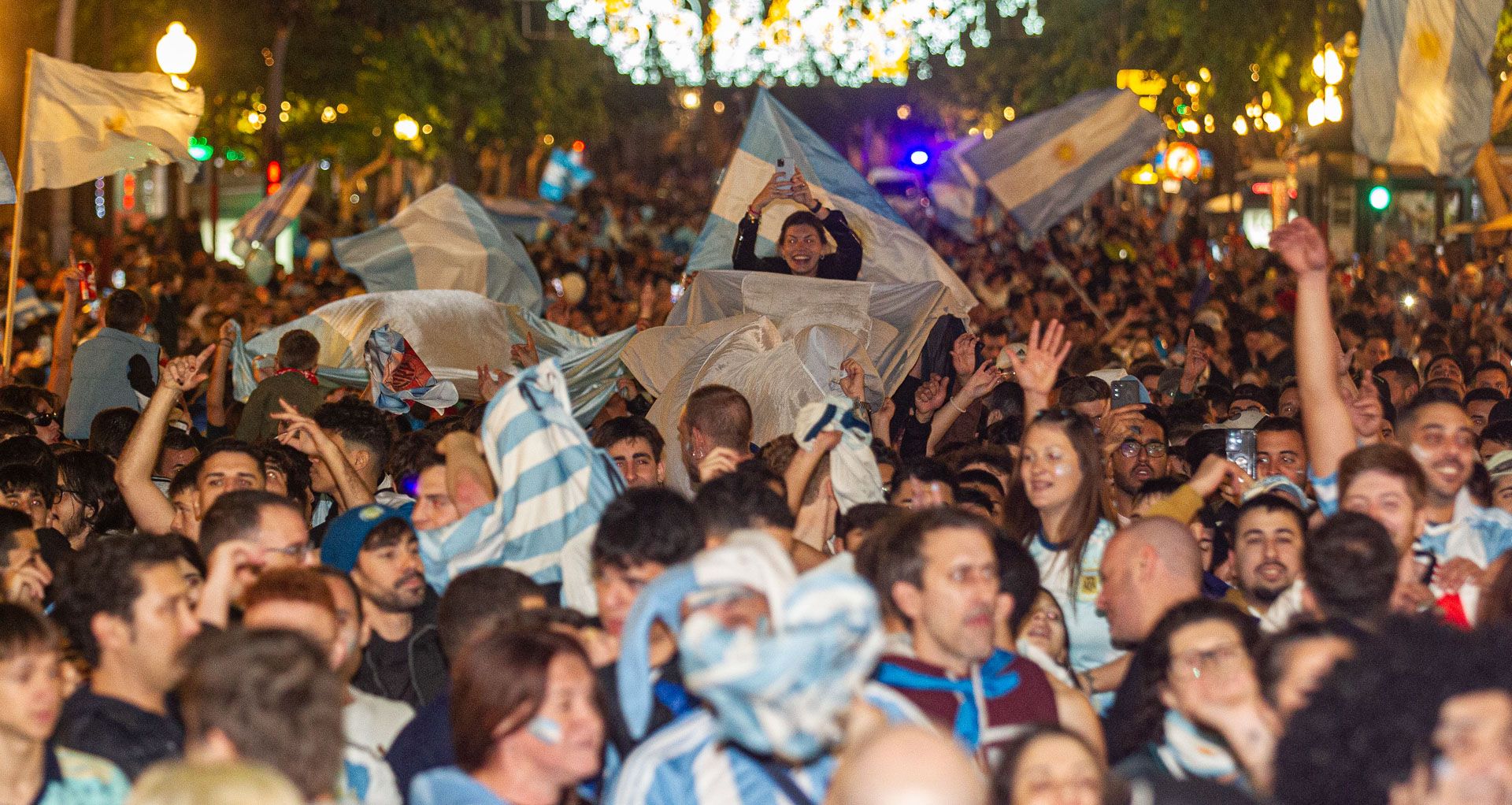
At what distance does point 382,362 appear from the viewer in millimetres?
10172

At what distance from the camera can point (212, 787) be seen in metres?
3.52

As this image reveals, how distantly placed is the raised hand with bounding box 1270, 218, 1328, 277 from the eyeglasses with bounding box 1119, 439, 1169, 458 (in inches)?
109

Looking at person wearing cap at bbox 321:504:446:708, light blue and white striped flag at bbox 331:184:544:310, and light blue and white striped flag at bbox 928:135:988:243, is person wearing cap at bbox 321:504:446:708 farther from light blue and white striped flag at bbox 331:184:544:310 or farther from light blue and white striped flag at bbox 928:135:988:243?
light blue and white striped flag at bbox 928:135:988:243

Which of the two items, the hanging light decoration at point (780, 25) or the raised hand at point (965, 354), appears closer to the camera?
the raised hand at point (965, 354)

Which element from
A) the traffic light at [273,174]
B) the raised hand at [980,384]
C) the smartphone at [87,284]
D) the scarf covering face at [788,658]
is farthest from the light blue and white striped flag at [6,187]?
the traffic light at [273,174]

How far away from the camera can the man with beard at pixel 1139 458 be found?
31.9ft

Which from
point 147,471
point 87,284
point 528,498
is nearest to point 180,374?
point 147,471

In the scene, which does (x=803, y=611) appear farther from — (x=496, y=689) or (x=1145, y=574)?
(x=1145, y=574)

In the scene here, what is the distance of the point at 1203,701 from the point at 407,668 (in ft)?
8.65

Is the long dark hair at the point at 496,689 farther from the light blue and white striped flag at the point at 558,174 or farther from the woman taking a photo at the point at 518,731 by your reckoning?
the light blue and white striped flag at the point at 558,174

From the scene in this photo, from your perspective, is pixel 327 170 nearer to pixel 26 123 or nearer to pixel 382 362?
pixel 26 123

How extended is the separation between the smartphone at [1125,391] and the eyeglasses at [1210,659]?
639cm

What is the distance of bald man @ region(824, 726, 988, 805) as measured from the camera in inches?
145

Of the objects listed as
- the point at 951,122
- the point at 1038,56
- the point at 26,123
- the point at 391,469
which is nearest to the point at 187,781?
the point at 391,469
